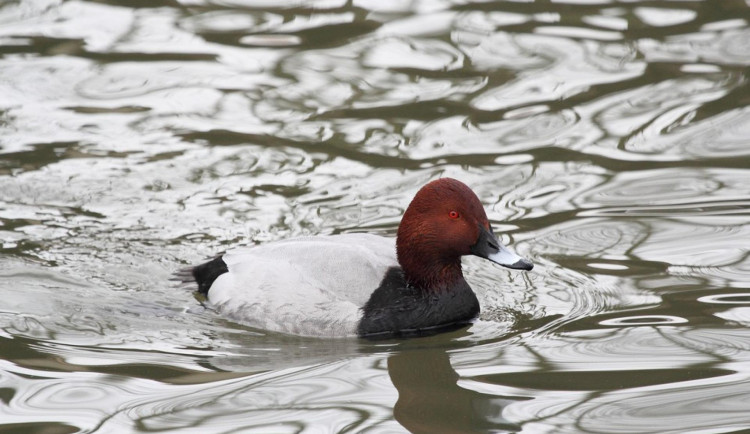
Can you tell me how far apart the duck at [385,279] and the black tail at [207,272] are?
32 cm

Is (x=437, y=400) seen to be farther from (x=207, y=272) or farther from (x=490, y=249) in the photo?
(x=207, y=272)

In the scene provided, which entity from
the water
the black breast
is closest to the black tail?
the water

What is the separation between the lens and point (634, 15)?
11.7 metres

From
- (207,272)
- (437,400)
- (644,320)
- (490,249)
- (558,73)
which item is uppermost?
(558,73)

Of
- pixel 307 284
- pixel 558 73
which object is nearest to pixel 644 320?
pixel 307 284

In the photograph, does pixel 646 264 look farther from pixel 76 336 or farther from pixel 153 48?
pixel 153 48

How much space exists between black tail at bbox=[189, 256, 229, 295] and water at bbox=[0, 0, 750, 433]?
11cm

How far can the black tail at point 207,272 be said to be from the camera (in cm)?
744

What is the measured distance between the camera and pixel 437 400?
5816 mm

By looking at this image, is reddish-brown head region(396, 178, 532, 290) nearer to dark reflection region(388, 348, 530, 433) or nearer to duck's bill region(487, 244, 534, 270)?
duck's bill region(487, 244, 534, 270)

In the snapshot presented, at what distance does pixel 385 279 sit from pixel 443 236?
44 centimetres

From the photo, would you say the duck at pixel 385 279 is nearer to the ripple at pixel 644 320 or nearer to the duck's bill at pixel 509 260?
the duck's bill at pixel 509 260

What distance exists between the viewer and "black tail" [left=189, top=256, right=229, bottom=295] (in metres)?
7.44

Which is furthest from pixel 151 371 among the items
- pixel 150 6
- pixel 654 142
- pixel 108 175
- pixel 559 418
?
pixel 150 6
